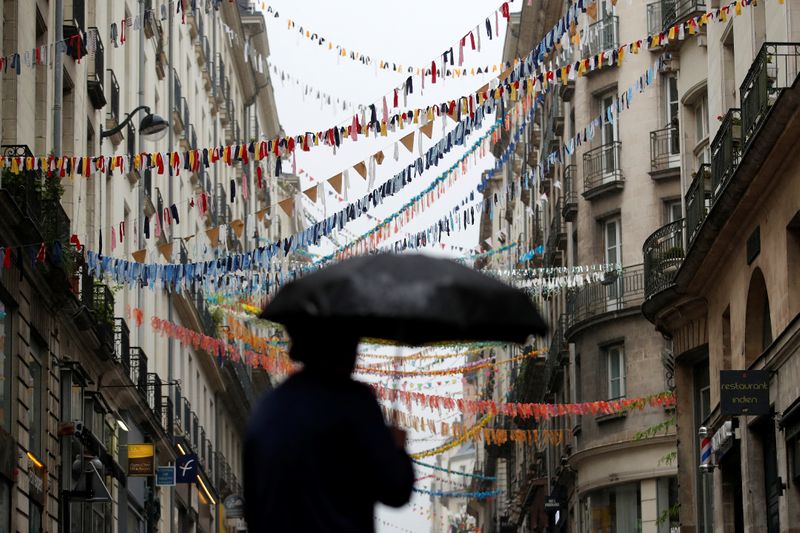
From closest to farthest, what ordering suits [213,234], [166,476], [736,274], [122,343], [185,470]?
[736,274] → [213,234] → [122,343] → [166,476] → [185,470]

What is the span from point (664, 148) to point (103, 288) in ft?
47.2

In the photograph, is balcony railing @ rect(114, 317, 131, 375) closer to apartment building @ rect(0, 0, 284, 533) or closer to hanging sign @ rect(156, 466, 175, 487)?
apartment building @ rect(0, 0, 284, 533)

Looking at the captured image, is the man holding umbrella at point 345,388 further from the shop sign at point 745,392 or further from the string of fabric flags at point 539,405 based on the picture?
the string of fabric flags at point 539,405

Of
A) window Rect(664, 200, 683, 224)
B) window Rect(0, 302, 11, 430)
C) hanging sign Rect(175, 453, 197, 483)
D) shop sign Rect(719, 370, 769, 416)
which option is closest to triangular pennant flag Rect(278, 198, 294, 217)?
window Rect(0, 302, 11, 430)

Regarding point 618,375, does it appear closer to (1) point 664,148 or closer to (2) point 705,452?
(1) point 664,148

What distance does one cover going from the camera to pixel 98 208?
34.1 m

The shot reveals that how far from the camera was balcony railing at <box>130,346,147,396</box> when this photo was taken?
37.8 meters

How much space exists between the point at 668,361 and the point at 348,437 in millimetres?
28220

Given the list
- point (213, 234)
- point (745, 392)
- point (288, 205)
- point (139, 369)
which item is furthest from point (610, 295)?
point (745, 392)

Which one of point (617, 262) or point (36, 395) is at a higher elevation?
point (617, 262)

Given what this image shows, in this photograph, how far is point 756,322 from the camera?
2445 cm

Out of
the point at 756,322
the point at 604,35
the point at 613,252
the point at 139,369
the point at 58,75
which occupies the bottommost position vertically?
the point at 756,322

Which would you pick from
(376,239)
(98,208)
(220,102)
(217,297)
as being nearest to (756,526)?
(376,239)

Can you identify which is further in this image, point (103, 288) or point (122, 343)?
point (122, 343)
